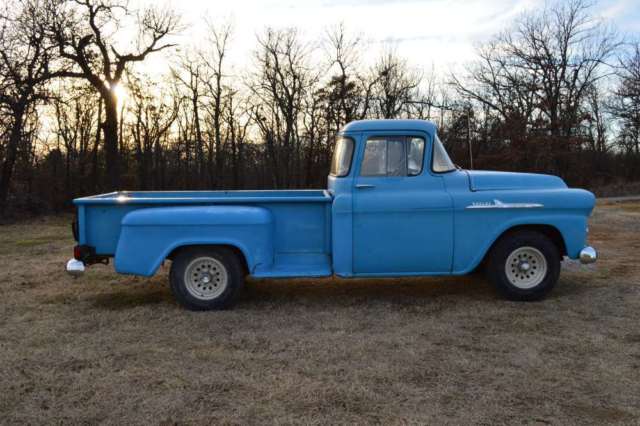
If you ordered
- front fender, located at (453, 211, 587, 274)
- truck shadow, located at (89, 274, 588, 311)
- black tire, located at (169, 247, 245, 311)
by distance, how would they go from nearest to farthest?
black tire, located at (169, 247, 245, 311)
front fender, located at (453, 211, 587, 274)
truck shadow, located at (89, 274, 588, 311)

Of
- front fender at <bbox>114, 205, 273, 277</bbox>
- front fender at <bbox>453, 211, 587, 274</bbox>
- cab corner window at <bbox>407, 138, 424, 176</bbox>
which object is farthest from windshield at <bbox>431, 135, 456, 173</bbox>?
front fender at <bbox>114, 205, 273, 277</bbox>

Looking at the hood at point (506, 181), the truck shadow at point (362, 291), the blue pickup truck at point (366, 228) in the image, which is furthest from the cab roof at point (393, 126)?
the truck shadow at point (362, 291)

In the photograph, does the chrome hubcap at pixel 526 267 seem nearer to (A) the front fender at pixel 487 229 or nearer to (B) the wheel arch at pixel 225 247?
(A) the front fender at pixel 487 229

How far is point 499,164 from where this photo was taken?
34.9 meters

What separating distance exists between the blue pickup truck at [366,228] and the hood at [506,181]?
2 centimetres

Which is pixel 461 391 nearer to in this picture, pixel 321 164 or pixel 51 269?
pixel 51 269

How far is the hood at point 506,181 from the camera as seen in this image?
20.2 feet

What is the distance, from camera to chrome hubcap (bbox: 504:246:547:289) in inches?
241

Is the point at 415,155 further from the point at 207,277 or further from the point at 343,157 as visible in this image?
the point at 207,277

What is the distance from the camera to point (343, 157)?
627 centimetres

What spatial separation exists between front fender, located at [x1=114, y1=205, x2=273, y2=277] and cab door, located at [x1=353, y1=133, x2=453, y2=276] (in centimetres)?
116

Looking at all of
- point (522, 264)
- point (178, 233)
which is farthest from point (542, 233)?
point (178, 233)

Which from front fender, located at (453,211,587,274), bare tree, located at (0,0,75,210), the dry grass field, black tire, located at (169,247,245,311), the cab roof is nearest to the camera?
the dry grass field

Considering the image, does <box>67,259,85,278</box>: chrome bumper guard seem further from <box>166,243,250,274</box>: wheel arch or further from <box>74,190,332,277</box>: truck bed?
<box>166,243,250,274</box>: wheel arch
